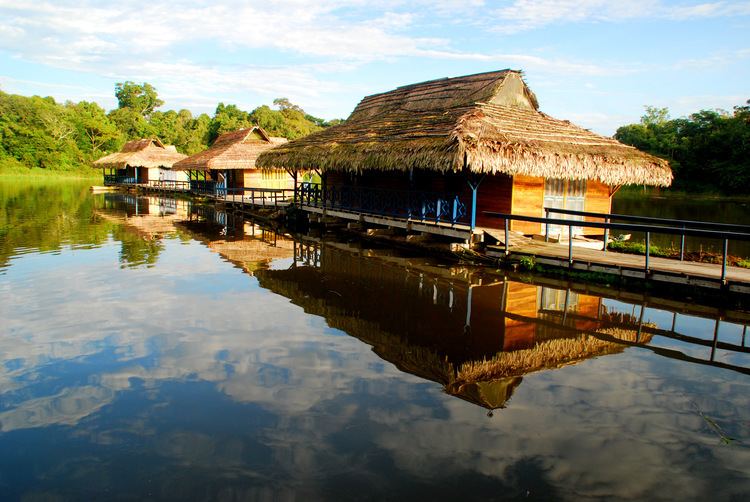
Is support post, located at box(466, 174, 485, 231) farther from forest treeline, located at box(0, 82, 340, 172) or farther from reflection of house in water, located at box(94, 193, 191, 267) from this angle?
forest treeline, located at box(0, 82, 340, 172)

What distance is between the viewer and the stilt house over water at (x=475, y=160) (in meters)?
13.6

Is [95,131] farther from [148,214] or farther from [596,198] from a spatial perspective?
[596,198]

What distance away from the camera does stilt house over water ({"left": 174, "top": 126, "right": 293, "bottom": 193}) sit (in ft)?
109

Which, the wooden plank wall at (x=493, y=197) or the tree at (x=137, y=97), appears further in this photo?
the tree at (x=137, y=97)

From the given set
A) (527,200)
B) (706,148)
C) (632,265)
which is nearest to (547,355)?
(632,265)

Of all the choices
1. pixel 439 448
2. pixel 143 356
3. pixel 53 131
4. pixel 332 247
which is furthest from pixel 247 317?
pixel 53 131

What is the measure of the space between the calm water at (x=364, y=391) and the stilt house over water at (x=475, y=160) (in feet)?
11.8

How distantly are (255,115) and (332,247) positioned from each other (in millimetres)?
47336

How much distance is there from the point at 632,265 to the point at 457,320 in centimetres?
457

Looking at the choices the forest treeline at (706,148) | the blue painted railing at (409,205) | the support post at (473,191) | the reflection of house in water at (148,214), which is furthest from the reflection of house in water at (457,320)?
the forest treeline at (706,148)

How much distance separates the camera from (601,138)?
16.5 metres

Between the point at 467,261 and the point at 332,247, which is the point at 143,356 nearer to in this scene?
the point at 467,261

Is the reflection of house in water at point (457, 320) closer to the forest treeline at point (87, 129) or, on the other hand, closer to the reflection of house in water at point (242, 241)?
the reflection of house in water at point (242, 241)

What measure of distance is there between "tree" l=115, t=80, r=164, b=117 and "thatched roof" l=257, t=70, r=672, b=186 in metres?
78.0
